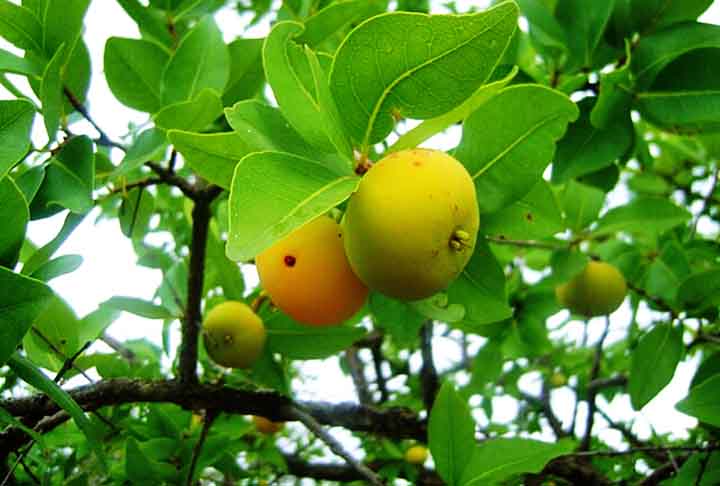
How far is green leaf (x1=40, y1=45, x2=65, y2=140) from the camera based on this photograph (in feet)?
4.16

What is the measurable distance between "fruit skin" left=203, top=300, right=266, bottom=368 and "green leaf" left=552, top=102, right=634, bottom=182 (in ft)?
2.49

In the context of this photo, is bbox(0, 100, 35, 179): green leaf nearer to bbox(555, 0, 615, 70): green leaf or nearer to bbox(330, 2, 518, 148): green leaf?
bbox(330, 2, 518, 148): green leaf

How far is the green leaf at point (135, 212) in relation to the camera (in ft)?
5.48

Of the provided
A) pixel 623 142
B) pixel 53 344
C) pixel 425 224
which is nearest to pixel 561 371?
pixel 623 142

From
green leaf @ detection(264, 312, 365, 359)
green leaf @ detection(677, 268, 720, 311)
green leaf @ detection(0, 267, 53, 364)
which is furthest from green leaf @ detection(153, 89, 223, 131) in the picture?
green leaf @ detection(677, 268, 720, 311)

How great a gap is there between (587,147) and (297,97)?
0.84 metres

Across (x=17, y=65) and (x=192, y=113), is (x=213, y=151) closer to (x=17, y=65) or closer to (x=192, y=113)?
(x=192, y=113)

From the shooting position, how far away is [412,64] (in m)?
1.00

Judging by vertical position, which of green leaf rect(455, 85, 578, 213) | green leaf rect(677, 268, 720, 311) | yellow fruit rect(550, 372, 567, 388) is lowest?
yellow fruit rect(550, 372, 567, 388)

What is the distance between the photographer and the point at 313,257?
4.01 feet

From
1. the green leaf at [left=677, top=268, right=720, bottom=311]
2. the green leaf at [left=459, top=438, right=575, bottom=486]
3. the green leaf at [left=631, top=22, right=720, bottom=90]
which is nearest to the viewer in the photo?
the green leaf at [left=459, top=438, right=575, bottom=486]

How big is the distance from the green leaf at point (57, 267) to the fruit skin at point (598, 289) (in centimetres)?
141

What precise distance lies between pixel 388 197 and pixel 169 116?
20.1 inches

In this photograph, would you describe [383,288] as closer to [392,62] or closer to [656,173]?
[392,62]
